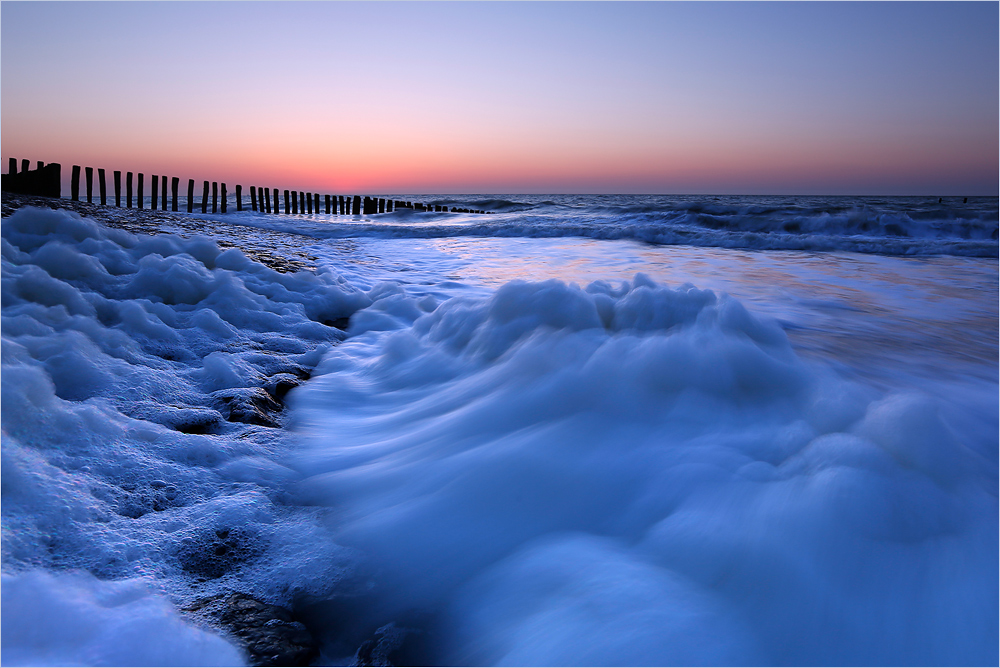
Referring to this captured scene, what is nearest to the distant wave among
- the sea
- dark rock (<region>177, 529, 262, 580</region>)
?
the sea

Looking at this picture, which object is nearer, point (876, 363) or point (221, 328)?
point (876, 363)

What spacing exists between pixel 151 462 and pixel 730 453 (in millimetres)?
2284

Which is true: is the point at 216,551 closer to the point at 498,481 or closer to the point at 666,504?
the point at 498,481

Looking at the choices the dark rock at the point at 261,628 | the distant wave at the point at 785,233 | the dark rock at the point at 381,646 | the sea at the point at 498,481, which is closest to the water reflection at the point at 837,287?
the sea at the point at 498,481

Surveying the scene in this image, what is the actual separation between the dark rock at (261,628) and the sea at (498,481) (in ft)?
0.10

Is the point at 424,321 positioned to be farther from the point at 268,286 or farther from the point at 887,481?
the point at 887,481

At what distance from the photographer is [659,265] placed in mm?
8602

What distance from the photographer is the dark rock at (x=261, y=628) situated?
1.26 m

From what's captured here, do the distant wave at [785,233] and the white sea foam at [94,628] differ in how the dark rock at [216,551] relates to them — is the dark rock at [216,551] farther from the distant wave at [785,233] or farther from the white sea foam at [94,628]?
the distant wave at [785,233]

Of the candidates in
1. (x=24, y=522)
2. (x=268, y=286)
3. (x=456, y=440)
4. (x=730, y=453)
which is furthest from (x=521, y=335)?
(x=268, y=286)

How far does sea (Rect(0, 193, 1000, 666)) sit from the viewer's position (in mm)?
1315

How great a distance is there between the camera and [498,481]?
78.5 inches

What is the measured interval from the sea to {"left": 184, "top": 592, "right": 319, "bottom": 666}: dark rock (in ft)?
0.10

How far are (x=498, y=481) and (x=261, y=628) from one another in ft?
3.09
